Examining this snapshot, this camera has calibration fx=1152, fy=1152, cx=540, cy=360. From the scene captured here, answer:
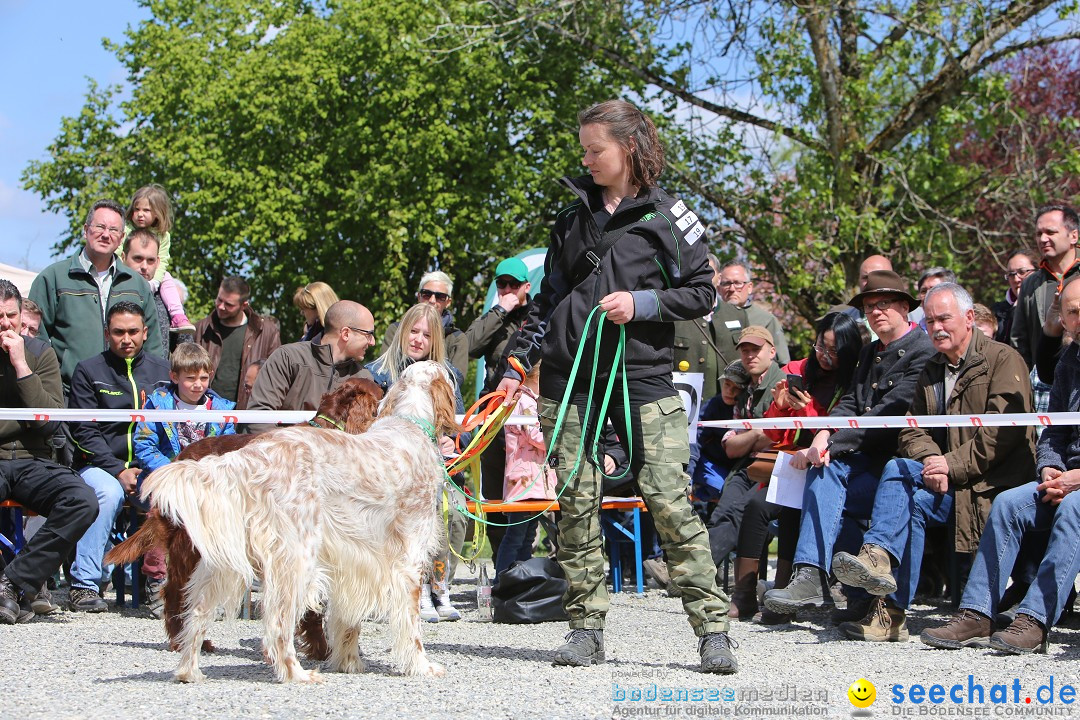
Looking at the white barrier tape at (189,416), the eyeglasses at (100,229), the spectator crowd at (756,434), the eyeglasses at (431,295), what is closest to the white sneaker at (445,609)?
the spectator crowd at (756,434)

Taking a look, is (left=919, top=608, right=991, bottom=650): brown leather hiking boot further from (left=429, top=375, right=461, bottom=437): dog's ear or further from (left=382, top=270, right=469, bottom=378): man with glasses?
(left=382, top=270, right=469, bottom=378): man with glasses

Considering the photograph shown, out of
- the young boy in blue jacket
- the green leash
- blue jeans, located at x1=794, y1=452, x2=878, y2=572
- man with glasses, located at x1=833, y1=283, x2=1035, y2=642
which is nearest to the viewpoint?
the green leash

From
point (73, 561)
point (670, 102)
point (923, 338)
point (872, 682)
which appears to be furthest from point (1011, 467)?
point (670, 102)

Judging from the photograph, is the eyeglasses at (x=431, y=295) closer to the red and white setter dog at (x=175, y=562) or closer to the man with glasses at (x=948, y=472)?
the red and white setter dog at (x=175, y=562)

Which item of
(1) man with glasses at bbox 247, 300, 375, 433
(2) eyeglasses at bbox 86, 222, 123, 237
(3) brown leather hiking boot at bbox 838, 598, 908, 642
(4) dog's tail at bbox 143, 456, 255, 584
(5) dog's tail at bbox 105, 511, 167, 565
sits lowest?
(3) brown leather hiking boot at bbox 838, 598, 908, 642

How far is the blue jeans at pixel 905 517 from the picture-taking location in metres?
6.12

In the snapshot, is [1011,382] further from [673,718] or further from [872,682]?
[673,718]

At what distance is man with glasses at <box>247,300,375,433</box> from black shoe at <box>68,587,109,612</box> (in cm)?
140

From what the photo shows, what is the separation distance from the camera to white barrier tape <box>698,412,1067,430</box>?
5945 mm

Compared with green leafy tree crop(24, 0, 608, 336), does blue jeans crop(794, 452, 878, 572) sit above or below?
below

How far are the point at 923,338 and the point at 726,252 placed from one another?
9085 millimetres

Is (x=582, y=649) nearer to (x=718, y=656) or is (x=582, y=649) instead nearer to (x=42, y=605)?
(x=718, y=656)

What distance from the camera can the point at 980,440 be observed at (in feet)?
20.2

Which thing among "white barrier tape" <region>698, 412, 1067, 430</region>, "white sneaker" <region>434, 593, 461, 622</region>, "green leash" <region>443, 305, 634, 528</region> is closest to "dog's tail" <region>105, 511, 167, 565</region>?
"green leash" <region>443, 305, 634, 528</region>
